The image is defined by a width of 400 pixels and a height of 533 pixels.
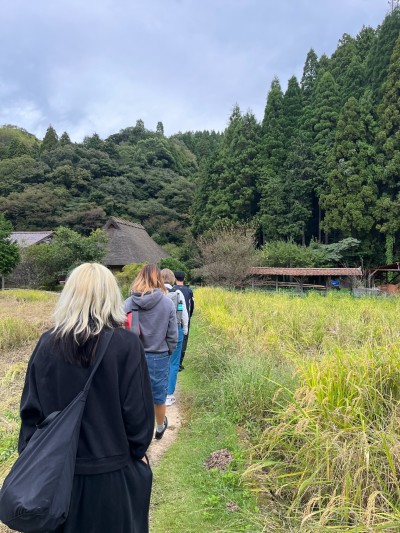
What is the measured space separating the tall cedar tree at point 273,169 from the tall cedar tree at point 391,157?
6520 millimetres

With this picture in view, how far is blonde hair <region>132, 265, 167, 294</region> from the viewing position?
2.85 m

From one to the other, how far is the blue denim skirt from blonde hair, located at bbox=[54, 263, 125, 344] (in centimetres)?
154

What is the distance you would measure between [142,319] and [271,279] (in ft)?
64.4

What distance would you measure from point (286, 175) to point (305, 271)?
1021 cm

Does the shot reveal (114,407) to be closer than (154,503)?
Yes

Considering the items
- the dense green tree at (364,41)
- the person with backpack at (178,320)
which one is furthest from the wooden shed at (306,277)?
the dense green tree at (364,41)

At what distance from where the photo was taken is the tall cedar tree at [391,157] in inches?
843

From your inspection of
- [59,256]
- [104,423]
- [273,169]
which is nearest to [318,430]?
[104,423]

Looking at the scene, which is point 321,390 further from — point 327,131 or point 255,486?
point 327,131

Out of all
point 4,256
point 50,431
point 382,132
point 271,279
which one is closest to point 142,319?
point 50,431

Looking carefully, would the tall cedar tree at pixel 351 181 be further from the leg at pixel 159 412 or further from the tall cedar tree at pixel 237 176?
the leg at pixel 159 412

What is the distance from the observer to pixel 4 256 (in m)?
17.7

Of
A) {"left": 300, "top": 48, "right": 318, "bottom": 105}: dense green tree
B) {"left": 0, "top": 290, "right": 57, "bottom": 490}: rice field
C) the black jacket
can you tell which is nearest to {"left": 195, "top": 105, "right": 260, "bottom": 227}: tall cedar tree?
{"left": 300, "top": 48, "right": 318, "bottom": 105}: dense green tree

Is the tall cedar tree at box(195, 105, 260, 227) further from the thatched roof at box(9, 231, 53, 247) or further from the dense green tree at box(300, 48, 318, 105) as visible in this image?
the thatched roof at box(9, 231, 53, 247)
